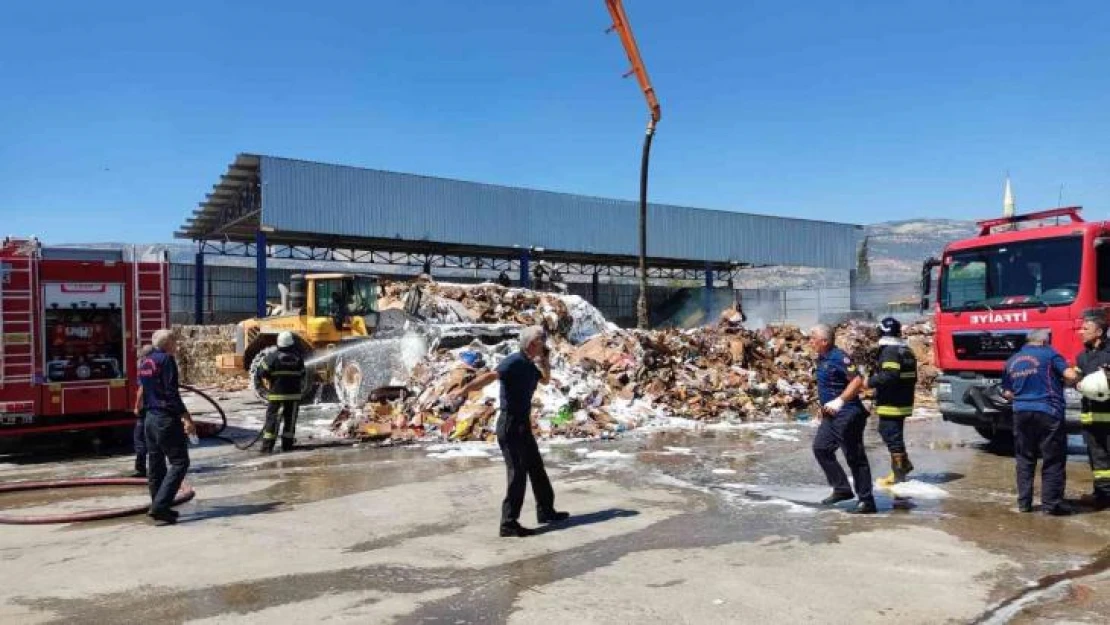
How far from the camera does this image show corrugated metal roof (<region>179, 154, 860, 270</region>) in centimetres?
2814

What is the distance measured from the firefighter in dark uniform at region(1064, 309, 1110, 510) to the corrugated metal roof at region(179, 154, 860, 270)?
975 inches

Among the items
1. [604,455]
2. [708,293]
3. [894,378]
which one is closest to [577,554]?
[894,378]

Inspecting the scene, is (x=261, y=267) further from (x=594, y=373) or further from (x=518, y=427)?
(x=518, y=427)

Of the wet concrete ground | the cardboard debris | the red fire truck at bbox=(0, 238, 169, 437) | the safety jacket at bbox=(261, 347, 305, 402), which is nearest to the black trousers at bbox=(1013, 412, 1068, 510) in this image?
the wet concrete ground

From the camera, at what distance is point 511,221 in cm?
3488

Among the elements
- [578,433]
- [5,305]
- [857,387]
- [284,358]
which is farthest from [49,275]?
[857,387]

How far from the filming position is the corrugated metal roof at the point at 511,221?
2814 centimetres

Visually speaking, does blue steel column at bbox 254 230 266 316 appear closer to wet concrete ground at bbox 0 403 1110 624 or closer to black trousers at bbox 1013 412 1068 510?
wet concrete ground at bbox 0 403 1110 624

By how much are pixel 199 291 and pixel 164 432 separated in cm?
2667

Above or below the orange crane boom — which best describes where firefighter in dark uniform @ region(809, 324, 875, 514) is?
below

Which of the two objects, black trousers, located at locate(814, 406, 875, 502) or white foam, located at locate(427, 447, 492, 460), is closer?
black trousers, located at locate(814, 406, 875, 502)

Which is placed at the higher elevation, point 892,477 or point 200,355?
point 200,355

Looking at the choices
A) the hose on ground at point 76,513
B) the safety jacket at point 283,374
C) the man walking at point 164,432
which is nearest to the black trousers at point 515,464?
the man walking at point 164,432

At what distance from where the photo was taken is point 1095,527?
6438 mm
